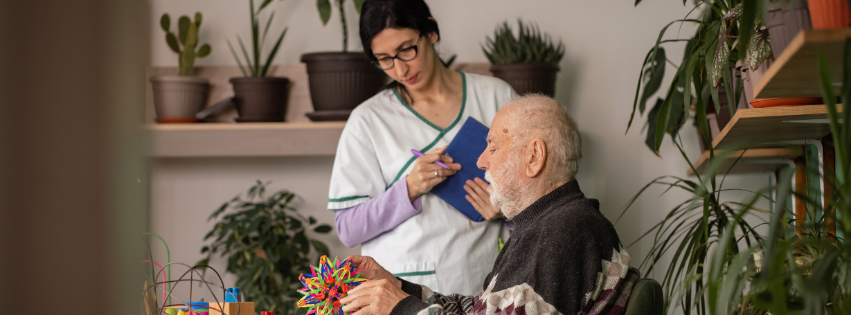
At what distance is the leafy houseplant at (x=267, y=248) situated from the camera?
241 centimetres

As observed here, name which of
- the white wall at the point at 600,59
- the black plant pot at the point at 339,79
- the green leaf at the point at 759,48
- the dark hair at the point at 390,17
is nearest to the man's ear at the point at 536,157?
the green leaf at the point at 759,48

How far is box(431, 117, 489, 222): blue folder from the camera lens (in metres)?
1.62

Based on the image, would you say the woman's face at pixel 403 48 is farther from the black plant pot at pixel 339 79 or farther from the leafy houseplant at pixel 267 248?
the leafy houseplant at pixel 267 248

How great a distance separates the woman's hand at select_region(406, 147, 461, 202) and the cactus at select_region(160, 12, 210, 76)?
4.31 ft

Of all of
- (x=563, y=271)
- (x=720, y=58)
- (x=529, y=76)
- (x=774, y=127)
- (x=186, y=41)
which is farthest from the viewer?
(x=186, y=41)

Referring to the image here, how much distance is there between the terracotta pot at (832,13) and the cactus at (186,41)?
2.12 metres

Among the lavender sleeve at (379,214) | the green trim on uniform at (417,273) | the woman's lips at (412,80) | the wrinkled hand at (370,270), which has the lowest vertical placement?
the green trim on uniform at (417,273)

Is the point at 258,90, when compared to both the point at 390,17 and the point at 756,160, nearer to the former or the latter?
the point at 390,17

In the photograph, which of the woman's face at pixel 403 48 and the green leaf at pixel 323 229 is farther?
the green leaf at pixel 323 229

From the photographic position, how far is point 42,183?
220mm

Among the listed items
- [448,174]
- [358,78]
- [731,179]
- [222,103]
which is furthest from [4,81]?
[731,179]

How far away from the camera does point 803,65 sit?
0.97m

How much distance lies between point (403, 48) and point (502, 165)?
50cm

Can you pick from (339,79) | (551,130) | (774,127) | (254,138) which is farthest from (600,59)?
(254,138)
